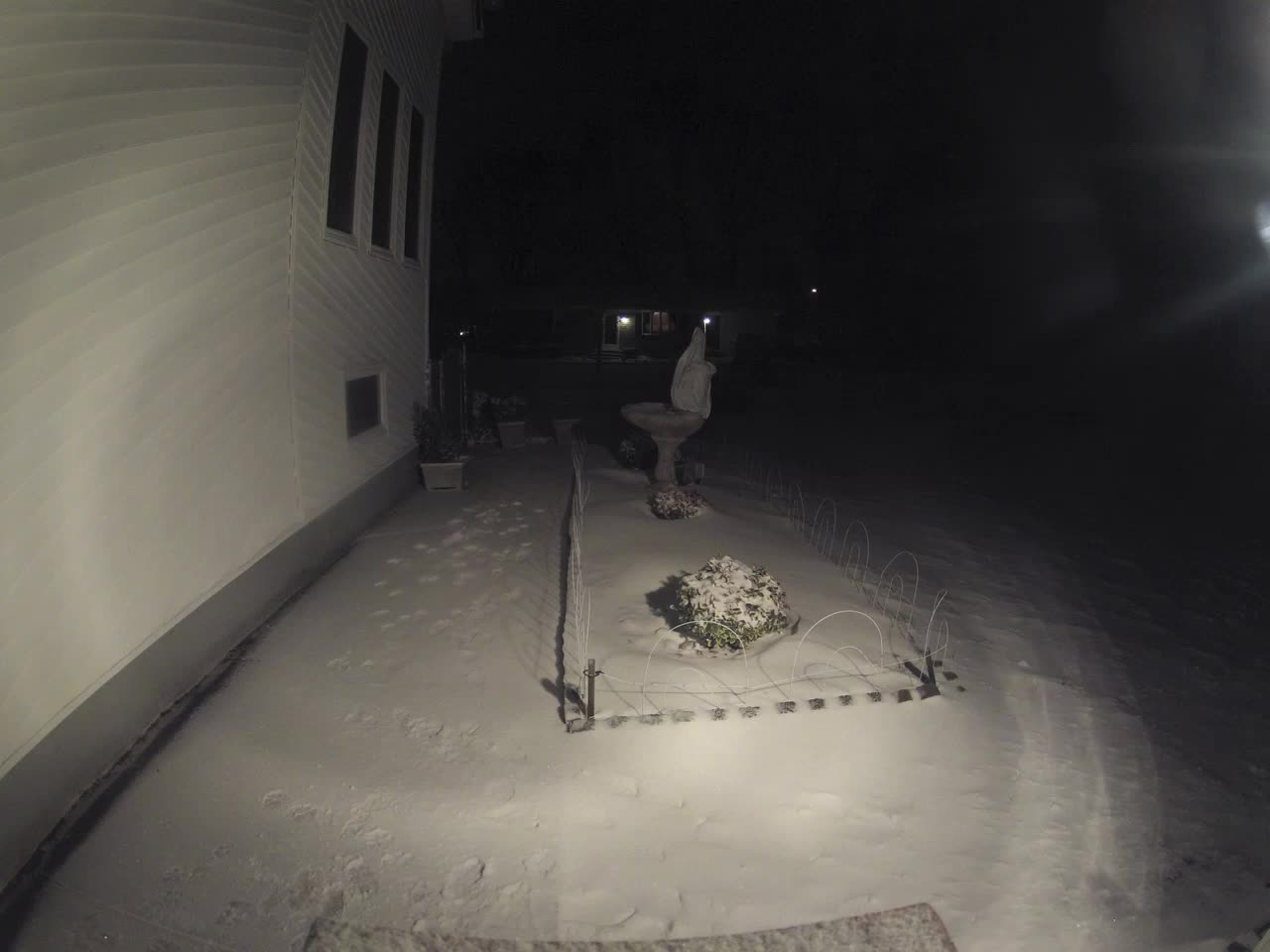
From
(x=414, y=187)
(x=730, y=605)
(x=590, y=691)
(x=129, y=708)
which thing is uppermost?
(x=414, y=187)

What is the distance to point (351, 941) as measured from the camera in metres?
3.46

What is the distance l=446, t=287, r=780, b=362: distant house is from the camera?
3278cm

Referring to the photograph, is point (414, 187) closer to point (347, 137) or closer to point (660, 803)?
point (347, 137)

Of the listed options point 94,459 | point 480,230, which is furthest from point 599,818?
point 480,230

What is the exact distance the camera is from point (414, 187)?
1184 centimetres

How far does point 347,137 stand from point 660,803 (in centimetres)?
824

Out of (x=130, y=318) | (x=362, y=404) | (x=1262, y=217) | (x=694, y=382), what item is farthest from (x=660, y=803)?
(x=1262, y=217)

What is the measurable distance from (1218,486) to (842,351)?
22851 mm

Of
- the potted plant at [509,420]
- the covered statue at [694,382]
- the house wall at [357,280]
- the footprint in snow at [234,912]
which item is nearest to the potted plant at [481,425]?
the potted plant at [509,420]

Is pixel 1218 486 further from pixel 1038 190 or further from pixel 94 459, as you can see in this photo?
pixel 1038 190

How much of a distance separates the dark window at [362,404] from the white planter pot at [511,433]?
4.49 m

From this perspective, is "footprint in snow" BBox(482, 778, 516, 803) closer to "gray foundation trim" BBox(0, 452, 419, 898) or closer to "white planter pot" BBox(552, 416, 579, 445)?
"gray foundation trim" BBox(0, 452, 419, 898)

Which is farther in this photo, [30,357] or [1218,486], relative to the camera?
[1218,486]

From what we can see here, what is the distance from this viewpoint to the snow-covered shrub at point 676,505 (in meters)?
9.18
